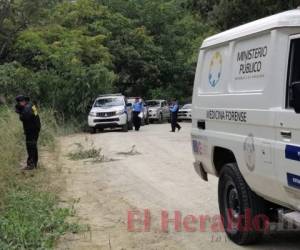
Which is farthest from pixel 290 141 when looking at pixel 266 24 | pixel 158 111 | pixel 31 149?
pixel 158 111

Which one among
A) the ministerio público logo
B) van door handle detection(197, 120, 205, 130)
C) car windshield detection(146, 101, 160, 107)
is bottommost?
car windshield detection(146, 101, 160, 107)

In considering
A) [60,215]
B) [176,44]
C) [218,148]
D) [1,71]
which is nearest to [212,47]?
[218,148]

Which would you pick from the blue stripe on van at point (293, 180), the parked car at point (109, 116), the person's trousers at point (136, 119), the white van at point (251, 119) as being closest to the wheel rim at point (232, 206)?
the white van at point (251, 119)

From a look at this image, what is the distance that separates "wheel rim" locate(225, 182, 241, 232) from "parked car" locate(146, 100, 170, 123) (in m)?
31.7

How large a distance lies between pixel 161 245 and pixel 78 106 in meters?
23.4

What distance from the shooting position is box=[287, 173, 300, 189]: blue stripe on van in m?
5.08

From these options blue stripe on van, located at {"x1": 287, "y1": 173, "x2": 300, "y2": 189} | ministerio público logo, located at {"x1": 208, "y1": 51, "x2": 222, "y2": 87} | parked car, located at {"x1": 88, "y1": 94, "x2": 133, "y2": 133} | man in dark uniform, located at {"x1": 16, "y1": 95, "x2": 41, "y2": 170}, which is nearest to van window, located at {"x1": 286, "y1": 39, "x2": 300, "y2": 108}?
blue stripe on van, located at {"x1": 287, "y1": 173, "x2": 300, "y2": 189}

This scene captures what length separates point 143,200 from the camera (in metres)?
9.63

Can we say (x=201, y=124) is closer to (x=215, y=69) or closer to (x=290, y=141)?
(x=215, y=69)

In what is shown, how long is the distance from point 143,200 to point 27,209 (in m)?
2.14

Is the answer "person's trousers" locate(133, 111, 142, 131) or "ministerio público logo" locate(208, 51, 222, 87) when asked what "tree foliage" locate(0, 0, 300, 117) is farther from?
"ministerio público logo" locate(208, 51, 222, 87)

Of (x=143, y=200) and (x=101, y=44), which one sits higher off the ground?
(x=101, y=44)

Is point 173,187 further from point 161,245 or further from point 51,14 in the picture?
point 51,14

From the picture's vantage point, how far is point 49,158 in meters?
16.0
